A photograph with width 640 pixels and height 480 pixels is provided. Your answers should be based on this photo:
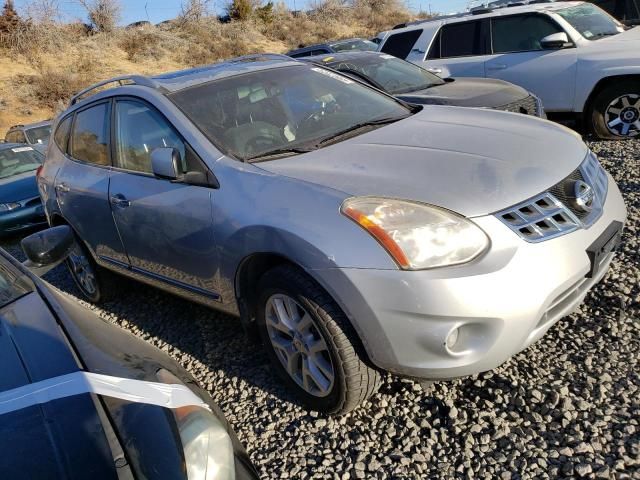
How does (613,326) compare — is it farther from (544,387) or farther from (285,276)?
(285,276)

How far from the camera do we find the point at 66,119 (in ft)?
14.7

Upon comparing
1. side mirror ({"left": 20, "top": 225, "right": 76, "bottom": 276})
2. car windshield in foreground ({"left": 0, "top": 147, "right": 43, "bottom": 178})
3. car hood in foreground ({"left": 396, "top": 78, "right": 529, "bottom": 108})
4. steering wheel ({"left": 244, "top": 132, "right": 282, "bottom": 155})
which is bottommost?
car windshield in foreground ({"left": 0, "top": 147, "right": 43, "bottom": 178})

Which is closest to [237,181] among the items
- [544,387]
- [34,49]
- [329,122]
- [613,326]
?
[329,122]

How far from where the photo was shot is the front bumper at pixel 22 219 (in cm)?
718

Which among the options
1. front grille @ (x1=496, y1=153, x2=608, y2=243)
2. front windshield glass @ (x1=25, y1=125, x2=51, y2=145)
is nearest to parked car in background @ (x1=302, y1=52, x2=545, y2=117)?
front grille @ (x1=496, y1=153, x2=608, y2=243)

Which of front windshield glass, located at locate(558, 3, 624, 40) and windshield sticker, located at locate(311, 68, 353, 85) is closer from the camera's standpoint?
windshield sticker, located at locate(311, 68, 353, 85)

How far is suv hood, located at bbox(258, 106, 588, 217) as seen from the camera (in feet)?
7.45

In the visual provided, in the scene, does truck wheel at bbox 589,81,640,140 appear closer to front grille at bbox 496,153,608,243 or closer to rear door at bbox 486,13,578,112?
rear door at bbox 486,13,578,112

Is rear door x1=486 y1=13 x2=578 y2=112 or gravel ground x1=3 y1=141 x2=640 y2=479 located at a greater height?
rear door x1=486 y1=13 x2=578 y2=112

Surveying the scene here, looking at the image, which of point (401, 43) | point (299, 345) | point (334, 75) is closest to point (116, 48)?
point (401, 43)

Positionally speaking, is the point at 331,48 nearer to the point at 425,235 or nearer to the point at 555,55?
the point at 555,55

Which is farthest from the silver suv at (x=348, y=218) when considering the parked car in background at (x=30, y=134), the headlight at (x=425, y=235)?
the parked car in background at (x=30, y=134)

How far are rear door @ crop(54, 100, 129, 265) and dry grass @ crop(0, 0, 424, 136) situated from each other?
65.4 ft

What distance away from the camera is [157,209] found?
121 inches
